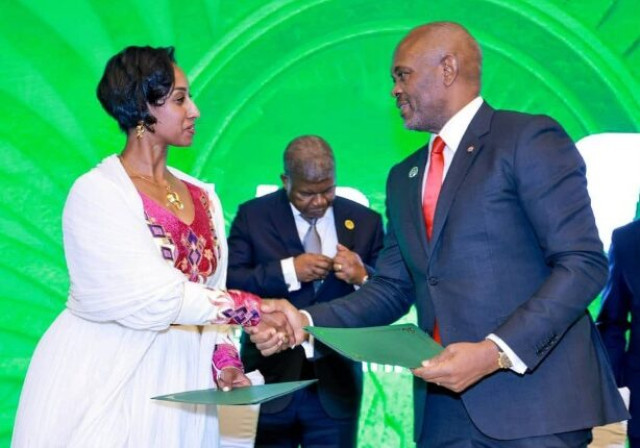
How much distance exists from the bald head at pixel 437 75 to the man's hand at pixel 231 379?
2.82 ft

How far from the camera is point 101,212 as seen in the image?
2.52 m

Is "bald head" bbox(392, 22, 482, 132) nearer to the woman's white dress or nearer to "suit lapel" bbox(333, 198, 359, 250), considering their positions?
the woman's white dress

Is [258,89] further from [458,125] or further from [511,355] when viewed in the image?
[511,355]

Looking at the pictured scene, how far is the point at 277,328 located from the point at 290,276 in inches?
33.7

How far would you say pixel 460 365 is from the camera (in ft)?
7.54

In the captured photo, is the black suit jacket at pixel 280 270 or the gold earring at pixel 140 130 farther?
the black suit jacket at pixel 280 270

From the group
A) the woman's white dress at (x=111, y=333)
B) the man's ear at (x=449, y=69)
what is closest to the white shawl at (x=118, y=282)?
the woman's white dress at (x=111, y=333)

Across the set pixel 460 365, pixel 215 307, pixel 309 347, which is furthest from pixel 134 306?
pixel 309 347

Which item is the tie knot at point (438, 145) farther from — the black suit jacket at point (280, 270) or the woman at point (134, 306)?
the black suit jacket at point (280, 270)

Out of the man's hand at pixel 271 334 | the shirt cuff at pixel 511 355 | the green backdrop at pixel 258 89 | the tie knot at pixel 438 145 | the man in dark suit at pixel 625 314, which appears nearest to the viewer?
the shirt cuff at pixel 511 355

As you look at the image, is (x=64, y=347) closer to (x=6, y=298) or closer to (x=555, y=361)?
(x=555, y=361)

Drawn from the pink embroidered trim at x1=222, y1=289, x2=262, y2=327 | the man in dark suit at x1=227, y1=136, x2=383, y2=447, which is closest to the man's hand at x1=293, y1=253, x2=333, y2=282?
the man in dark suit at x1=227, y1=136, x2=383, y2=447

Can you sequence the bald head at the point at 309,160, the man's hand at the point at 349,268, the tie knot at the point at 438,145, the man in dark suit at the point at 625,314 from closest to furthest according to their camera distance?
the tie knot at the point at 438,145
the man in dark suit at the point at 625,314
the man's hand at the point at 349,268
the bald head at the point at 309,160

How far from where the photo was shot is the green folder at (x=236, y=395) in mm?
2324
